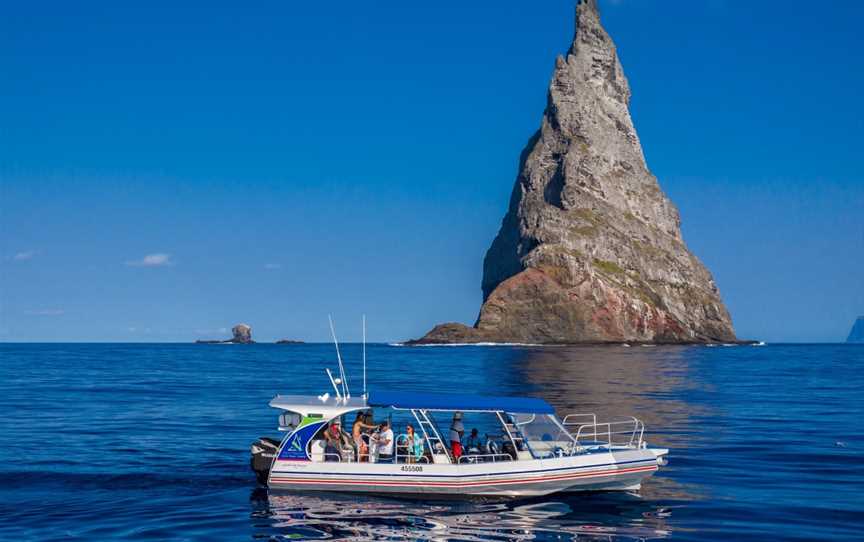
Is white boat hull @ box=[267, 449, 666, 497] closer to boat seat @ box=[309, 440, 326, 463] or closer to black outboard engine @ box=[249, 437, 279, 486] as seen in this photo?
boat seat @ box=[309, 440, 326, 463]

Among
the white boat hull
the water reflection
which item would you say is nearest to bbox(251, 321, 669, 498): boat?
the white boat hull

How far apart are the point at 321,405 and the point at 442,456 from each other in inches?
170

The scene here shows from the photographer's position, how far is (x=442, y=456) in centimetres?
2623

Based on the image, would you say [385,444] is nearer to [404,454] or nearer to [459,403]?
[404,454]

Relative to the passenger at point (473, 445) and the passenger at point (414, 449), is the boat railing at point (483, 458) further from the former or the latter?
the passenger at point (414, 449)

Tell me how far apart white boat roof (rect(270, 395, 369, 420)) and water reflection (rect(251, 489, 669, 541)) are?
2.64 m

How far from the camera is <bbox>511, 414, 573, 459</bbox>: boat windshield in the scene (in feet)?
86.2

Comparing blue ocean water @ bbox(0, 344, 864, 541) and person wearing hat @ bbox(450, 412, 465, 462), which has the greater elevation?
person wearing hat @ bbox(450, 412, 465, 462)

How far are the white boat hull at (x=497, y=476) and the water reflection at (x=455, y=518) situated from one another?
0.41 m

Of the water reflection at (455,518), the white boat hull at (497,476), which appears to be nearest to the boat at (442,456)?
the white boat hull at (497,476)

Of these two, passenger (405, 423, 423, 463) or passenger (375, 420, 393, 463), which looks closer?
passenger (405, 423, 423, 463)

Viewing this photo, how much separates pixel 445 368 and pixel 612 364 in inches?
853

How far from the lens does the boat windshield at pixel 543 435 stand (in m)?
26.3

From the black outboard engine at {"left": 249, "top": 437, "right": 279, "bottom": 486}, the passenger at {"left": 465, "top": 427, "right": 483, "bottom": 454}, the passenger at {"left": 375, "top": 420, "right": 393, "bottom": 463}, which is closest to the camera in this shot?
the passenger at {"left": 465, "top": 427, "right": 483, "bottom": 454}
